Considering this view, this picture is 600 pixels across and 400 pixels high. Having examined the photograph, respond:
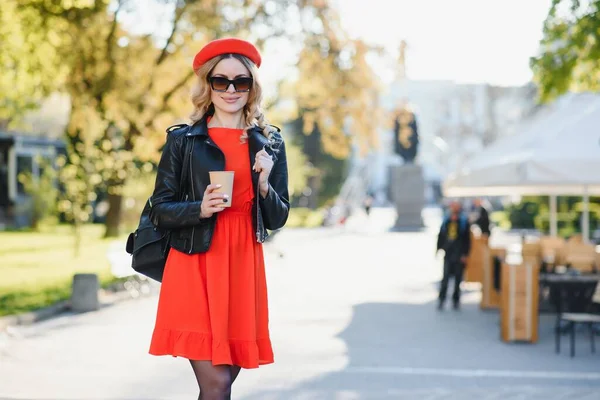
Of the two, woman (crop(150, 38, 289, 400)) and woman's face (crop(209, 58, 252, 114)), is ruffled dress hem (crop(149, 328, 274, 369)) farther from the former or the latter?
woman's face (crop(209, 58, 252, 114))

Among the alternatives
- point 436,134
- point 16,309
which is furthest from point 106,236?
point 436,134

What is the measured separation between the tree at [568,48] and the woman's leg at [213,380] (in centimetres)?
1055

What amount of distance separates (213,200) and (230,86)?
1.76ft

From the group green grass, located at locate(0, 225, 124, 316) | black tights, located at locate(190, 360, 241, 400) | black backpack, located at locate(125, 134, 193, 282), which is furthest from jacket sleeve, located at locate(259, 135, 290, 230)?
green grass, located at locate(0, 225, 124, 316)

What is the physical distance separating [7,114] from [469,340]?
21.7 meters

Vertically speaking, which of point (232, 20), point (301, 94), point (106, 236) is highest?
point (232, 20)

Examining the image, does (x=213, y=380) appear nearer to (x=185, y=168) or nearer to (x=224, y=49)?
(x=185, y=168)

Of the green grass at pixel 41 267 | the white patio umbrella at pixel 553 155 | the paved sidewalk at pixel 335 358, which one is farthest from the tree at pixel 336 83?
→ the white patio umbrella at pixel 553 155

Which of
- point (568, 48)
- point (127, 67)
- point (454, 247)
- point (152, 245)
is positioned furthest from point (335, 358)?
point (127, 67)

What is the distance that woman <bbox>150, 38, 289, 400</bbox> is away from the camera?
3.81 m

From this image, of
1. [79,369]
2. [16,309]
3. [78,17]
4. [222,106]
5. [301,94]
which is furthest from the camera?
[301,94]

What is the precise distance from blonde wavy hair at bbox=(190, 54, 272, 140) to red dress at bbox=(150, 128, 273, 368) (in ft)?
0.40

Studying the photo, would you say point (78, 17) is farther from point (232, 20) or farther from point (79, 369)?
point (79, 369)

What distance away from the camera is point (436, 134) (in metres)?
109
